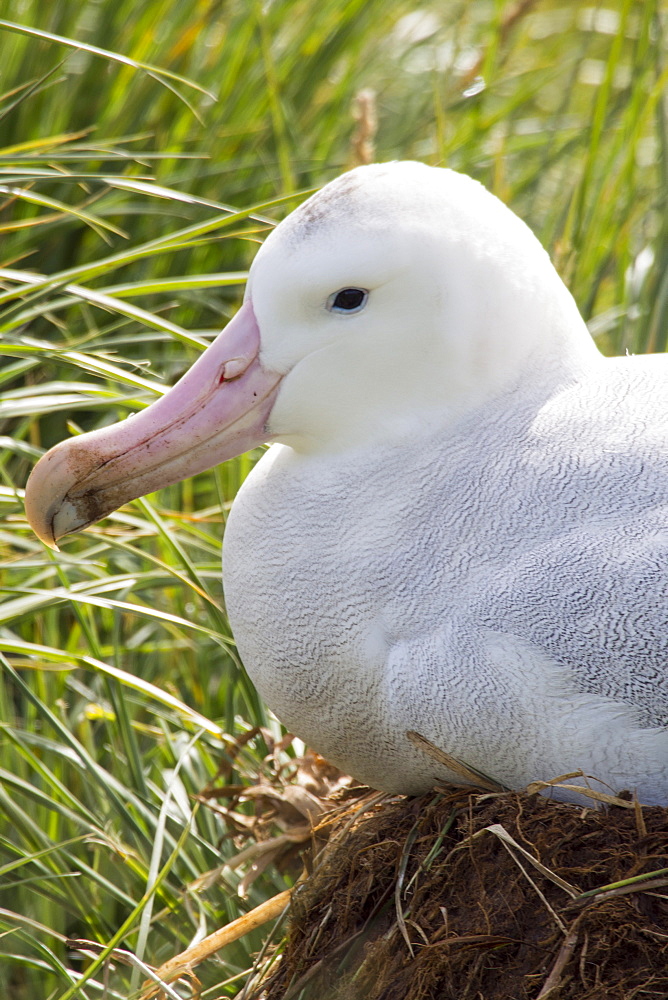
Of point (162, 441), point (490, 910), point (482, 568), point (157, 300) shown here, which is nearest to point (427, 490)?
point (482, 568)

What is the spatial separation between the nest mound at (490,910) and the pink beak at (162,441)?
2.20 feet

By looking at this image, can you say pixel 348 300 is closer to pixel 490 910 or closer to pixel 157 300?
pixel 490 910

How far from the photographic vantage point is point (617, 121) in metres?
4.04

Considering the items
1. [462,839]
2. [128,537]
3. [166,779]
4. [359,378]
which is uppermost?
[359,378]

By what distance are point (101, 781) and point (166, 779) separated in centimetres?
19

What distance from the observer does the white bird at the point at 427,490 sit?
6.05 ft

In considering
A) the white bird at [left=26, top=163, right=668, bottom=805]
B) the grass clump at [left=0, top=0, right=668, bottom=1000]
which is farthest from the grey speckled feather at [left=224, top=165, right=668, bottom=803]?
the grass clump at [left=0, top=0, right=668, bottom=1000]

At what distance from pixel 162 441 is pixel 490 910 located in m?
0.87

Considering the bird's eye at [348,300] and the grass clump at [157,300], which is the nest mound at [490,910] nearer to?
the grass clump at [157,300]

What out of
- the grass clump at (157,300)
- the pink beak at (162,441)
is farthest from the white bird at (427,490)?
the grass clump at (157,300)

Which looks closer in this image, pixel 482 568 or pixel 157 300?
pixel 482 568

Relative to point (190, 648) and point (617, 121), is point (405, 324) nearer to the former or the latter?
point (190, 648)

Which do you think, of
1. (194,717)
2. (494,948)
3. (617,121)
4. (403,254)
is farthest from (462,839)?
(617,121)

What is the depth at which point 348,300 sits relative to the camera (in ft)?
6.48
